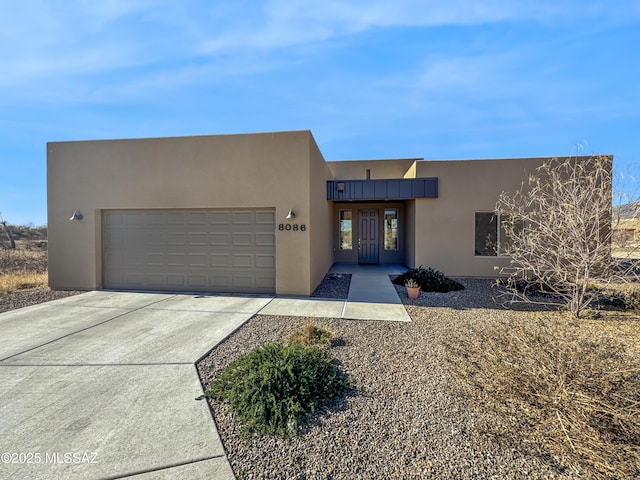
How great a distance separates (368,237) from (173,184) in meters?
8.94

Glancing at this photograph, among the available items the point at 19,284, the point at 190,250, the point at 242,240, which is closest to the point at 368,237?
the point at 242,240

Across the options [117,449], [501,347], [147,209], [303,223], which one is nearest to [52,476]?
[117,449]

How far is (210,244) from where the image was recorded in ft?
26.9

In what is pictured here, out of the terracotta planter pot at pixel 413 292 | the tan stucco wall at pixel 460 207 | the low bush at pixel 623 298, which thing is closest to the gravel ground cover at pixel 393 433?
the terracotta planter pot at pixel 413 292

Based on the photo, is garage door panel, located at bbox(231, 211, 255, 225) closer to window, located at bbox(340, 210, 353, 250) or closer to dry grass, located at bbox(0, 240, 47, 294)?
dry grass, located at bbox(0, 240, 47, 294)

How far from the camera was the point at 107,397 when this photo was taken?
3.05 meters

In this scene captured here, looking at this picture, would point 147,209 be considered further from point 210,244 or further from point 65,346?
point 65,346

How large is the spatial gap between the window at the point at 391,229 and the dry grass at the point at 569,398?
10.5m

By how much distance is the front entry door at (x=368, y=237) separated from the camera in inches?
551

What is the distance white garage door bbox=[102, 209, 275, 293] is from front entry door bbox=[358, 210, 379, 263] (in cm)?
705

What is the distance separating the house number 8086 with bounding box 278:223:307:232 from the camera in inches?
301

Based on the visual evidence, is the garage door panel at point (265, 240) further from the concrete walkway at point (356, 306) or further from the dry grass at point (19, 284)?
the dry grass at point (19, 284)

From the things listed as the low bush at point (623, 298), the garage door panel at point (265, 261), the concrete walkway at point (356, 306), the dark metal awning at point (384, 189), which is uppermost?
the dark metal awning at point (384, 189)

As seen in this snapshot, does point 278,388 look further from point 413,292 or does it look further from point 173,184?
point 173,184
